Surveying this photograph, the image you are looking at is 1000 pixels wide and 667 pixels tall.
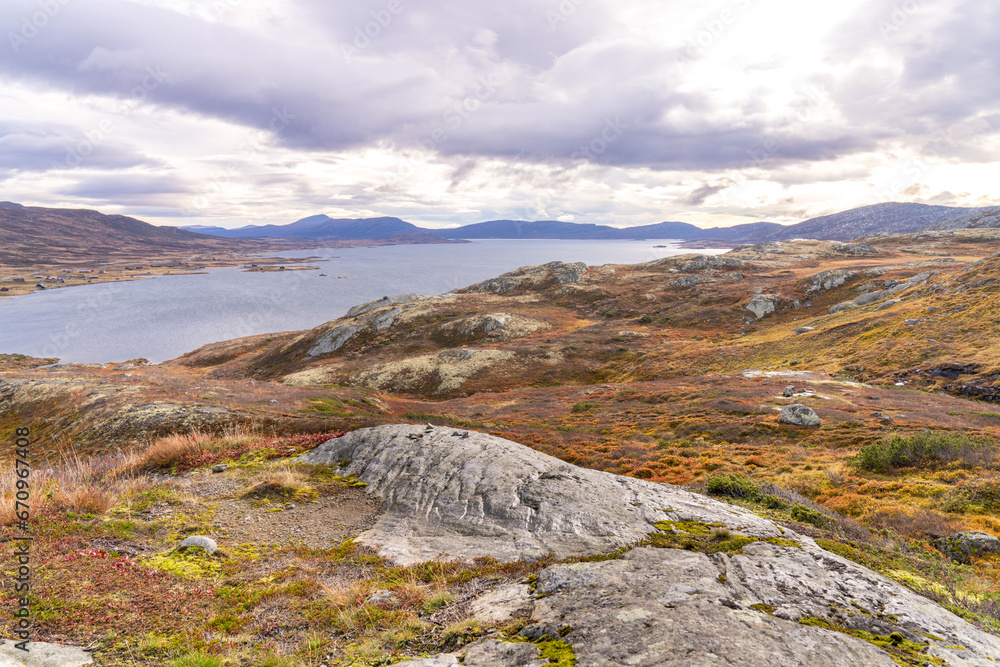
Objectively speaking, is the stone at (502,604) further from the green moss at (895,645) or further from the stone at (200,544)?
the stone at (200,544)

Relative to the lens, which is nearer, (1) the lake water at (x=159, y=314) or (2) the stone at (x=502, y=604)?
(2) the stone at (x=502, y=604)

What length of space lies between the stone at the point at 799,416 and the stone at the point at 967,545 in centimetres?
1676

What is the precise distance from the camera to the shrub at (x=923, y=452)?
54.0 ft

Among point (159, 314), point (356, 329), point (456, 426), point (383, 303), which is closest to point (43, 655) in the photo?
point (456, 426)

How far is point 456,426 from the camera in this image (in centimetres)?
2697

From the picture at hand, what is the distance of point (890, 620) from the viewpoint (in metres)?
5.65

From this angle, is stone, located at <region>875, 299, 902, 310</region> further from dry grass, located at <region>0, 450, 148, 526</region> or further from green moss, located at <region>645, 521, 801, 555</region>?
dry grass, located at <region>0, 450, 148, 526</region>

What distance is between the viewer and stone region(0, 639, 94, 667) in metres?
4.43

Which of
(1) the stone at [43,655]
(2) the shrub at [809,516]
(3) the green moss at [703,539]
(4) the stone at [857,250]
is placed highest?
(4) the stone at [857,250]

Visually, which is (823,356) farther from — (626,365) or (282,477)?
(282,477)

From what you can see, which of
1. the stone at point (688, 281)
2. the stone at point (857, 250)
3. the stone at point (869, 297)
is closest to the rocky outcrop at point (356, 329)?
the stone at point (688, 281)

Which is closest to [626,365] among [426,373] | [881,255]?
[426,373]

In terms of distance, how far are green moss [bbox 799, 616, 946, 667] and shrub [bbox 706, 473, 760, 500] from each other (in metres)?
7.46

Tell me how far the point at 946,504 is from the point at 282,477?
67.8 ft
